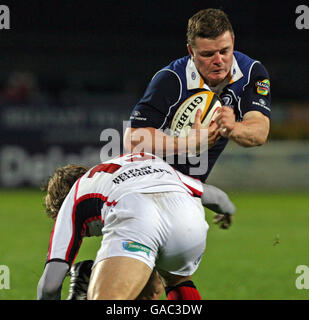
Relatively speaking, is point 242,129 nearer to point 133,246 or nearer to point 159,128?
point 159,128

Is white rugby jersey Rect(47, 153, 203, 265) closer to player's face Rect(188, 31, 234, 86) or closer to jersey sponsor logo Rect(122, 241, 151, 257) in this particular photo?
A: jersey sponsor logo Rect(122, 241, 151, 257)

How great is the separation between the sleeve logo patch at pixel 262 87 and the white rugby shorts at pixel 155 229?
1.24 m

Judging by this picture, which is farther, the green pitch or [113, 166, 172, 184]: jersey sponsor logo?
the green pitch

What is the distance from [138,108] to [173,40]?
64.1 ft

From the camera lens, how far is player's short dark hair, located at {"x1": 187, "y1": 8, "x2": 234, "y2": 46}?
4316 mm

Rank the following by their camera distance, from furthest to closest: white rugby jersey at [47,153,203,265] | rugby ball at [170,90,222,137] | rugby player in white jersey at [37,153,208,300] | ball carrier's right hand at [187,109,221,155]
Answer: rugby ball at [170,90,222,137], ball carrier's right hand at [187,109,221,155], white rugby jersey at [47,153,203,265], rugby player in white jersey at [37,153,208,300]

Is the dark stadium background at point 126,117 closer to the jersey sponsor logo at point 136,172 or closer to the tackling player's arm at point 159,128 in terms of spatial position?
the tackling player's arm at point 159,128

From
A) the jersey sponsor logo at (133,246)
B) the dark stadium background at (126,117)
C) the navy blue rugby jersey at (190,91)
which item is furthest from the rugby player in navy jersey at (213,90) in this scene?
the dark stadium background at (126,117)

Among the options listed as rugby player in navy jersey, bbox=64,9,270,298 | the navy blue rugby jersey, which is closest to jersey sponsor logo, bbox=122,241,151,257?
rugby player in navy jersey, bbox=64,9,270,298

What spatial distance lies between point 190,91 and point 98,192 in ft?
3.83

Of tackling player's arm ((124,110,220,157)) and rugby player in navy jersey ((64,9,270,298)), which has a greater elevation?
rugby player in navy jersey ((64,9,270,298))

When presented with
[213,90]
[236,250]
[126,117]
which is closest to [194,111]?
[213,90]

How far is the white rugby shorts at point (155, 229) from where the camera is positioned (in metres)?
3.48

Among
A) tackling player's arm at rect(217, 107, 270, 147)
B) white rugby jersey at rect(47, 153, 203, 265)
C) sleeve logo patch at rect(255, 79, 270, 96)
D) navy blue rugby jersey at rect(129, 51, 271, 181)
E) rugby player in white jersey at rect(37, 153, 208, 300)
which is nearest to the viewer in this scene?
rugby player in white jersey at rect(37, 153, 208, 300)
